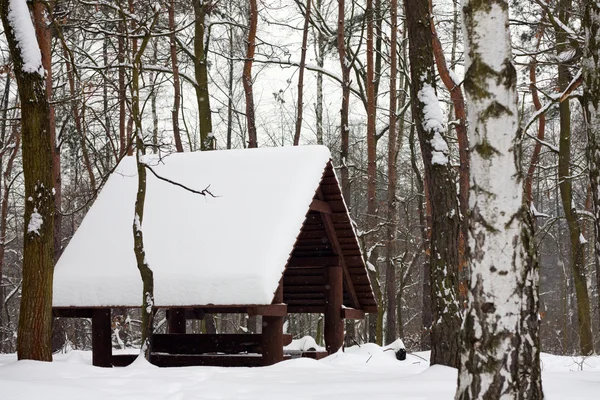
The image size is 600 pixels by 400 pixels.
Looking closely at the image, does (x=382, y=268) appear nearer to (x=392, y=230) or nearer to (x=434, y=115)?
(x=392, y=230)

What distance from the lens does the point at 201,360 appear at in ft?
39.0

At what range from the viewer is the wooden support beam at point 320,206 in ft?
38.9

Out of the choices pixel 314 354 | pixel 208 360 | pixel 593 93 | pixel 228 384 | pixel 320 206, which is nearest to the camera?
pixel 593 93

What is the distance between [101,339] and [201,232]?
2508 mm

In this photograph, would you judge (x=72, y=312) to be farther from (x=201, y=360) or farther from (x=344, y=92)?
(x=344, y=92)

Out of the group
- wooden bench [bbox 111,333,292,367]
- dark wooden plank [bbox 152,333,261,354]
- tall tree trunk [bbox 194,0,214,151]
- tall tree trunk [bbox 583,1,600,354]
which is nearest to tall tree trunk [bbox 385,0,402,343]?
tall tree trunk [bbox 194,0,214,151]

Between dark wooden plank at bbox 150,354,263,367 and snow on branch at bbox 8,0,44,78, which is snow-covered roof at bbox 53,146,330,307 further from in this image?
snow on branch at bbox 8,0,44,78

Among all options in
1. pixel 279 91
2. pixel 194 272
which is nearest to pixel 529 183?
pixel 279 91

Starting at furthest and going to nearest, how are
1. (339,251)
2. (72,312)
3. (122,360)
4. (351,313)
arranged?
(351,313) → (339,251) → (122,360) → (72,312)

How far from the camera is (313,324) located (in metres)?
38.6

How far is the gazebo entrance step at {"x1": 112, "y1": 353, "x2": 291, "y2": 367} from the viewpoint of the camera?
11.3m

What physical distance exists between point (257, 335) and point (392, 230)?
10566 mm

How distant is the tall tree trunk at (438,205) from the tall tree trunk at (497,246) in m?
3.61

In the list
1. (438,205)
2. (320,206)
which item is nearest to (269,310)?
(438,205)
